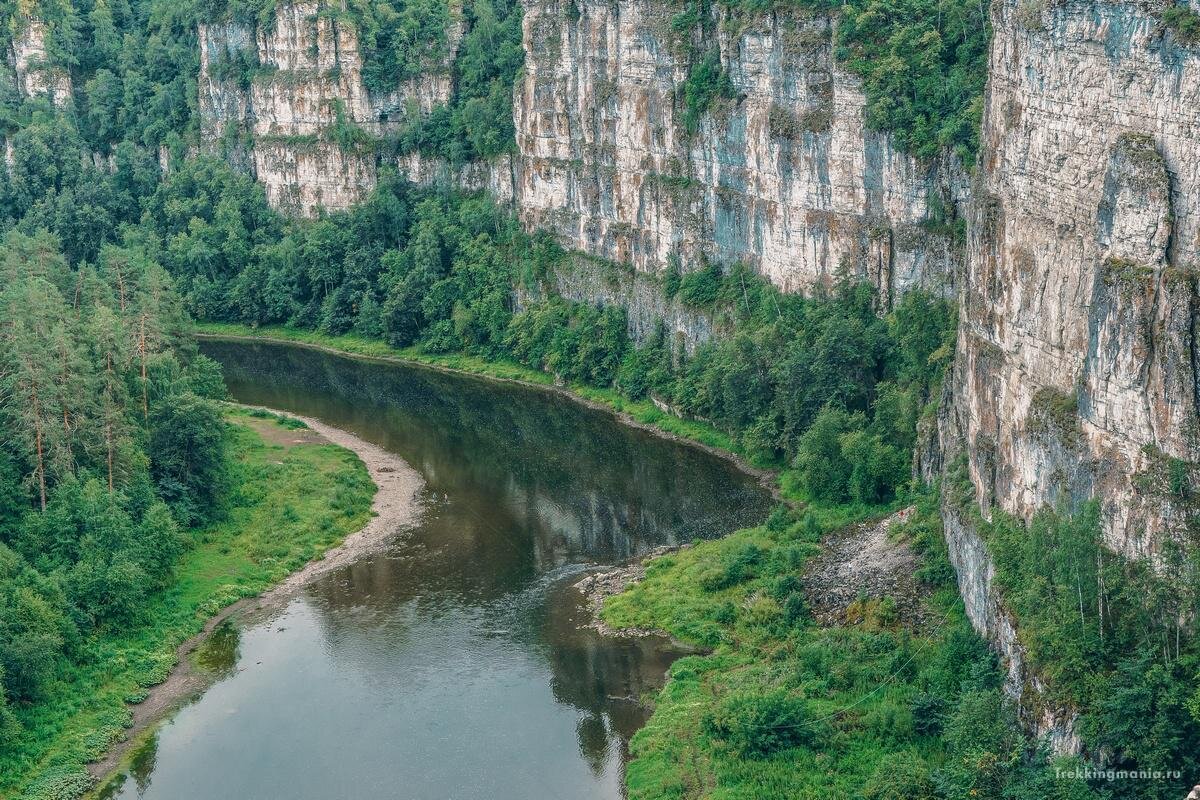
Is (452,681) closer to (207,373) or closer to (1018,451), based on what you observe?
(1018,451)

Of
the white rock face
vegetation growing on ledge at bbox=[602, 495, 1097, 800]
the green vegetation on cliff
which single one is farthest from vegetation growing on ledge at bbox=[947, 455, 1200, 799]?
the white rock face

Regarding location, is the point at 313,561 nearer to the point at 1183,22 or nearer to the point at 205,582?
the point at 205,582

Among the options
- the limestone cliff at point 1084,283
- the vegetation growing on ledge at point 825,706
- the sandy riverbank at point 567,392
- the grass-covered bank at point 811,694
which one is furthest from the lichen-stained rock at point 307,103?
the limestone cliff at point 1084,283

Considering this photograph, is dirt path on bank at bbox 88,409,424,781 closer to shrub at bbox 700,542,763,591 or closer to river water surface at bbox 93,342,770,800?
river water surface at bbox 93,342,770,800

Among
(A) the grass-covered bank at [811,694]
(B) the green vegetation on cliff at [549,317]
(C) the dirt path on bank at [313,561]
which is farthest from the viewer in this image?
(B) the green vegetation on cliff at [549,317]

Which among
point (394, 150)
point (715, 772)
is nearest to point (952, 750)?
point (715, 772)

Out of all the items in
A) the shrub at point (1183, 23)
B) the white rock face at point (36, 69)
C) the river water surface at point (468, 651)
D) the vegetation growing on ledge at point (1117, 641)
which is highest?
the white rock face at point (36, 69)

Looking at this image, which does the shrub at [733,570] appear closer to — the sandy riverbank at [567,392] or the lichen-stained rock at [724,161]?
the sandy riverbank at [567,392]
